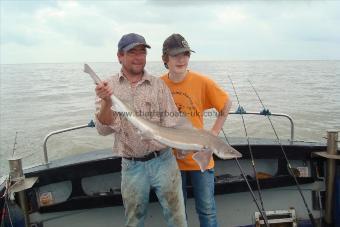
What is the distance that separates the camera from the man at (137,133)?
3545 millimetres

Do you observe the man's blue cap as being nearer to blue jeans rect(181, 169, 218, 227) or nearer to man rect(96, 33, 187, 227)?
man rect(96, 33, 187, 227)

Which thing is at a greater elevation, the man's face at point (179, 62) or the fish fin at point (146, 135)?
the man's face at point (179, 62)

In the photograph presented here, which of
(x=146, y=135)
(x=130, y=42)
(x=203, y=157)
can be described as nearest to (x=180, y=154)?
(x=203, y=157)

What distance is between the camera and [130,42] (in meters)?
3.47

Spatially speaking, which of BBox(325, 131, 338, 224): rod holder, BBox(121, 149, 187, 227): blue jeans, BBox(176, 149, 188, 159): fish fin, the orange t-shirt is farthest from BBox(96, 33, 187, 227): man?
BBox(325, 131, 338, 224): rod holder

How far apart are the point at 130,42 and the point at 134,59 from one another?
0.18 metres

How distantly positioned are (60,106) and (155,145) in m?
26.0

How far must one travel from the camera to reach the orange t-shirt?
3977 millimetres

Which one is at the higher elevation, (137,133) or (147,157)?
(137,133)

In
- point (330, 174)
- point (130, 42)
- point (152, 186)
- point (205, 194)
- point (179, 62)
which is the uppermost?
point (130, 42)

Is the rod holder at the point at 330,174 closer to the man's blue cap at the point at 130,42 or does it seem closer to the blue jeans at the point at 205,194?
the blue jeans at the point at 205,194

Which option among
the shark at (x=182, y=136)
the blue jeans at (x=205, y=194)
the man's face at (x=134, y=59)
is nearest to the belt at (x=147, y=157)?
the shark at (x=182, y=136)

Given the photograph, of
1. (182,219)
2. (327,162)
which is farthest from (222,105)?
(327,162)

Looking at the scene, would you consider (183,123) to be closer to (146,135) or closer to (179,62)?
(146,135)
